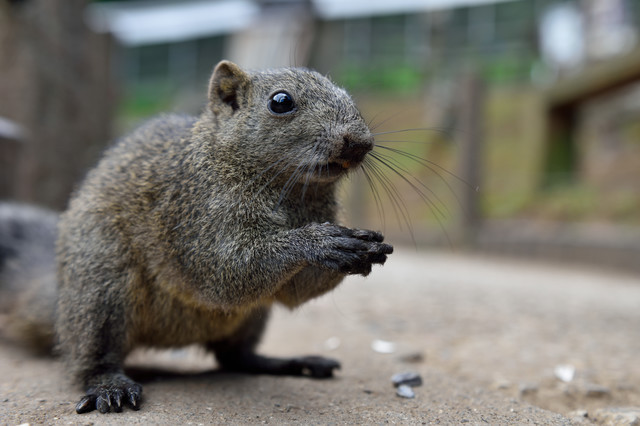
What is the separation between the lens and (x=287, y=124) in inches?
125

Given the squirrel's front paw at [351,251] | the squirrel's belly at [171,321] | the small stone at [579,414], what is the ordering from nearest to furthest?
1. the squirrel's front paw at [351,251]
2. the small stone at [579,414]
3. the squirrel's belly at [171,321]

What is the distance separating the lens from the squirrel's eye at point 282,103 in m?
3.20

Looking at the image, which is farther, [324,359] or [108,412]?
[324,359]

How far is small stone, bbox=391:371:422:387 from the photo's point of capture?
11.4ft

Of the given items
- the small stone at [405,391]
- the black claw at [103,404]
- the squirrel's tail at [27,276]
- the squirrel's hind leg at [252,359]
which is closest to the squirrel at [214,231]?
the black claw at [103,404]

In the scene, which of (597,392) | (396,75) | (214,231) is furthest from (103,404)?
(396,75)

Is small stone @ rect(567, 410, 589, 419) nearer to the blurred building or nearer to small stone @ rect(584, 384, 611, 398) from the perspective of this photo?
small stone @ rect(584, 384, 611, 398)

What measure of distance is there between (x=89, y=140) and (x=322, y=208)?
6991 mm

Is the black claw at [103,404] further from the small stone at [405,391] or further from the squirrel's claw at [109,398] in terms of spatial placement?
the small stone at [405,391]

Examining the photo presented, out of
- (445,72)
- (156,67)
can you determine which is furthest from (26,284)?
(156,67)

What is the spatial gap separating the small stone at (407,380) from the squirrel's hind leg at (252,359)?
0.43 meters

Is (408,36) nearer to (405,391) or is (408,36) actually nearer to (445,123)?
(445,123)

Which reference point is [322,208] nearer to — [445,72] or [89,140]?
[89,140]

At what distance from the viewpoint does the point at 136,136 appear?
12.8ft
